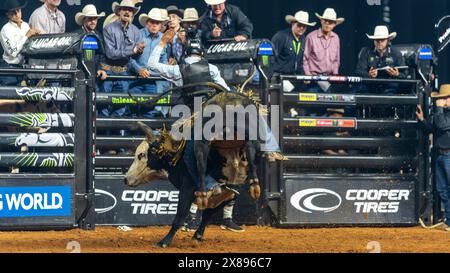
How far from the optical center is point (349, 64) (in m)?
18.2

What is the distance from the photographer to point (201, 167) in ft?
42.5

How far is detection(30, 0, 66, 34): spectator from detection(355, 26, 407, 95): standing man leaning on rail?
3978 millimetres

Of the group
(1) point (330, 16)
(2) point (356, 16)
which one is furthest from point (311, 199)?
(2) point (356, 16)

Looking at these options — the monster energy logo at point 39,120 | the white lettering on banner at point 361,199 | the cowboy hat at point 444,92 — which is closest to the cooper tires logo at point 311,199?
the white lettering on banner at point 361,199

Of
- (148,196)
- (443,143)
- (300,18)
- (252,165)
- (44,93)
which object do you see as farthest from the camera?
(300,18)

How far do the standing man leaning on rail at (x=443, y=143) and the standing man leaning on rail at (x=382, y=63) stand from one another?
21.2 inches

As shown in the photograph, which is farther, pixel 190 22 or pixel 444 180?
pixel 190 22

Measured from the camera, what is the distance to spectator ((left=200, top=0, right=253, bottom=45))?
15.6 m

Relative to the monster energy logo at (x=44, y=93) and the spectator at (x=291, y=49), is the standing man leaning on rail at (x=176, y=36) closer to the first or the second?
the spectator at (x=291, y=49)

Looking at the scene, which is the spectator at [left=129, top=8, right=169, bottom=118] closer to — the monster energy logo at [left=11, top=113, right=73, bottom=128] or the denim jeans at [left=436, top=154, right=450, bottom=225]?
the monster energy logo at [left=11, top=113, right=73, bottom=128]

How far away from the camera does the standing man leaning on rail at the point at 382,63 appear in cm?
1594

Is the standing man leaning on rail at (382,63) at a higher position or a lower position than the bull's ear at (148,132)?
higher

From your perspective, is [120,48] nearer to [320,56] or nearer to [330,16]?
[320,56]

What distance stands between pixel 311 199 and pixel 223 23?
2537 mm
